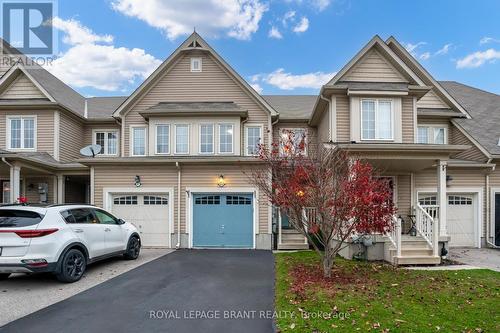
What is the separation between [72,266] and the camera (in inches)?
279

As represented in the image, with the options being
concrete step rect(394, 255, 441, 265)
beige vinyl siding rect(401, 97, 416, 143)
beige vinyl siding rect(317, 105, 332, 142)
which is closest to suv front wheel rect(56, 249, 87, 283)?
concrete step rect(394, 255, 441, 265)

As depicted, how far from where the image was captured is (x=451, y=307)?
5426mm

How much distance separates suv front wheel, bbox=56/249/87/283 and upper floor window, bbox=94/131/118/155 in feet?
30.7

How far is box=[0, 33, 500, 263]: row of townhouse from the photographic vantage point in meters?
11.7

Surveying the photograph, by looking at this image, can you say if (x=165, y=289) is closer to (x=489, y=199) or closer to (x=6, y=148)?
(x=6, y=148)

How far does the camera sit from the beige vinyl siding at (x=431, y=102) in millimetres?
14328

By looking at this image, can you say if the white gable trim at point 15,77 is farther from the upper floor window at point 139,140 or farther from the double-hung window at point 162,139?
the double-hung window at point 162,139

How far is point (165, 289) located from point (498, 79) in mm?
26177

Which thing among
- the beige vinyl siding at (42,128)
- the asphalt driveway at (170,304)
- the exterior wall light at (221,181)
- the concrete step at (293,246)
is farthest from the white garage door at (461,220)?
the beige vinyl siding at (42,128)

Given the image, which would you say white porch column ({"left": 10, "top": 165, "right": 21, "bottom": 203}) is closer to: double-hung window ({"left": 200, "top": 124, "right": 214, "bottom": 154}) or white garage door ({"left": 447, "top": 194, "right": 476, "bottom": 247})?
double-hung window ({"left": 200, "top": 124, "right": 214, "bottom": 154})

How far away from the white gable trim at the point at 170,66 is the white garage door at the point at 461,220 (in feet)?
27.0

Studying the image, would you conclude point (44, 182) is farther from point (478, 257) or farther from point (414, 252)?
point (478, 257)

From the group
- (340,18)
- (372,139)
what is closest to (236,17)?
(340,18)

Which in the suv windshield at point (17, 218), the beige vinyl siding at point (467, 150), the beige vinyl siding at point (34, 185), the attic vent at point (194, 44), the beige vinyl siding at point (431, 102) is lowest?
the suv windshield at point (17, 218)
